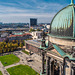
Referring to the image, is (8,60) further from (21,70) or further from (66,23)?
(66,23)

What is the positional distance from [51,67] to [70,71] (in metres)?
6.56

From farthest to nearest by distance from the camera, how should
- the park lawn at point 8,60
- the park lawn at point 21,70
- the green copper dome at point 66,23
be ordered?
the park lawn at point 8,60
the park lawn at point 21,70
the green copper dome at point 66,23

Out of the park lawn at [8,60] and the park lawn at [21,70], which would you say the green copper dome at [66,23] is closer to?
the park lawn at [21,70]

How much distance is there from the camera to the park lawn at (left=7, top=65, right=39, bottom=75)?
67.8m

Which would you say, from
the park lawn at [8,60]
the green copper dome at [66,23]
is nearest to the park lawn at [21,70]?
the park lawn at [8,60]

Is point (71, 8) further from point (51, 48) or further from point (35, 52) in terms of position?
point (35, 52)

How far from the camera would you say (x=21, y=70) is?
2813 inches

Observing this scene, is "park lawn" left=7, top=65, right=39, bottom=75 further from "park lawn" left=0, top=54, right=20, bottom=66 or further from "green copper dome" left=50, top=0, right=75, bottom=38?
"green copper dome" left=50, top=0, right=75, bottom=38

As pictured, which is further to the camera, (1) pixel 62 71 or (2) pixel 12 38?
(2) pixel 12 38

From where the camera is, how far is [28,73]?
221 ft

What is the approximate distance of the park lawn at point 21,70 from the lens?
67.8m

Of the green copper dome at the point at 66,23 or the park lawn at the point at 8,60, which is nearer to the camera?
the green copper dome at the point at 66,23

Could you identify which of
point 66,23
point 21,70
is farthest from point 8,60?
point 66,23

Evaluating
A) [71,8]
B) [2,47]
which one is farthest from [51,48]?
[2,47]
